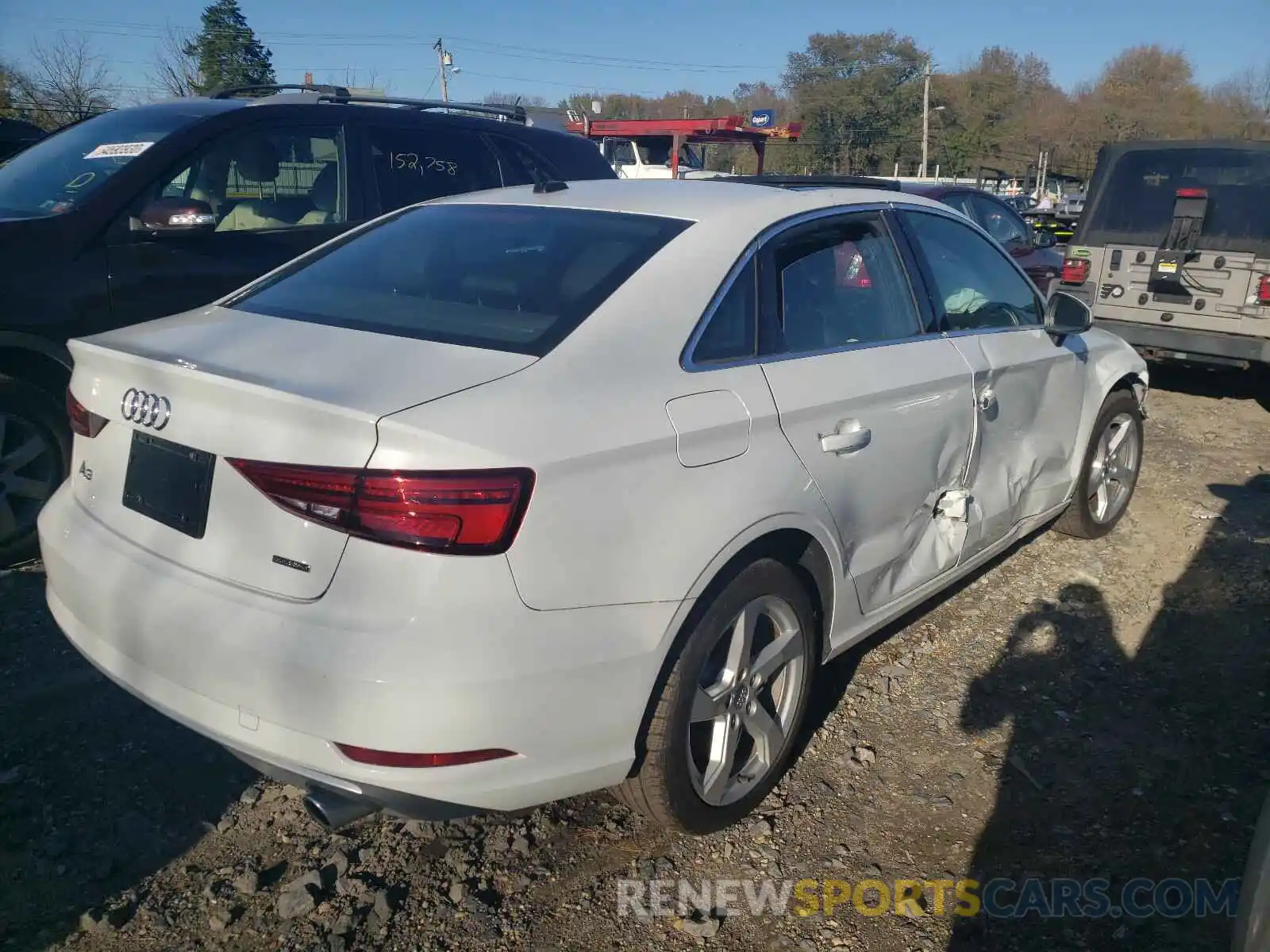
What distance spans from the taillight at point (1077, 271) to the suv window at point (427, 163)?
5.53 m

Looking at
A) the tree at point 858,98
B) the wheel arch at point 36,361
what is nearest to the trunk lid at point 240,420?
the wheel arch at point 36,361

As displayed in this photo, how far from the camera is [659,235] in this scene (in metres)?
2.78

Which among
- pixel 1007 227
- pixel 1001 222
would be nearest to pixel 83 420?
pixel 1001 222

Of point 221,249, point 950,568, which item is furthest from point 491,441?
point 221,249

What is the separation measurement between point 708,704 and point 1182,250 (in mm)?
7307

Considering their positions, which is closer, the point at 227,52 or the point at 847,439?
the point at 847,439

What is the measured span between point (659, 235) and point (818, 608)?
1.19m

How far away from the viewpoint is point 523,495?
200cm

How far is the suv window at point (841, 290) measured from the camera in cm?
294

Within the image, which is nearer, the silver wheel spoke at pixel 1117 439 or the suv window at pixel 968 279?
the suv window at pixel 968 279

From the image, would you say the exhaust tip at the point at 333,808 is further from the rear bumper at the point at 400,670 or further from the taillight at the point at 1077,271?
the taillight at the point at 1077,271

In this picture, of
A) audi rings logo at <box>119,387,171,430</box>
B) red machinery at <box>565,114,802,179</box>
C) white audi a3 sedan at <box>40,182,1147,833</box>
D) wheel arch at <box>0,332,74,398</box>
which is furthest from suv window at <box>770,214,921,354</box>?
red machinery at <box>565,114,802,179</box>

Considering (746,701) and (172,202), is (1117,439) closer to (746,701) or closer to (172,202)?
(746,701)

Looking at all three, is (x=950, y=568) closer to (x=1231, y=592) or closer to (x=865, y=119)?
(x=1231, y=592)
